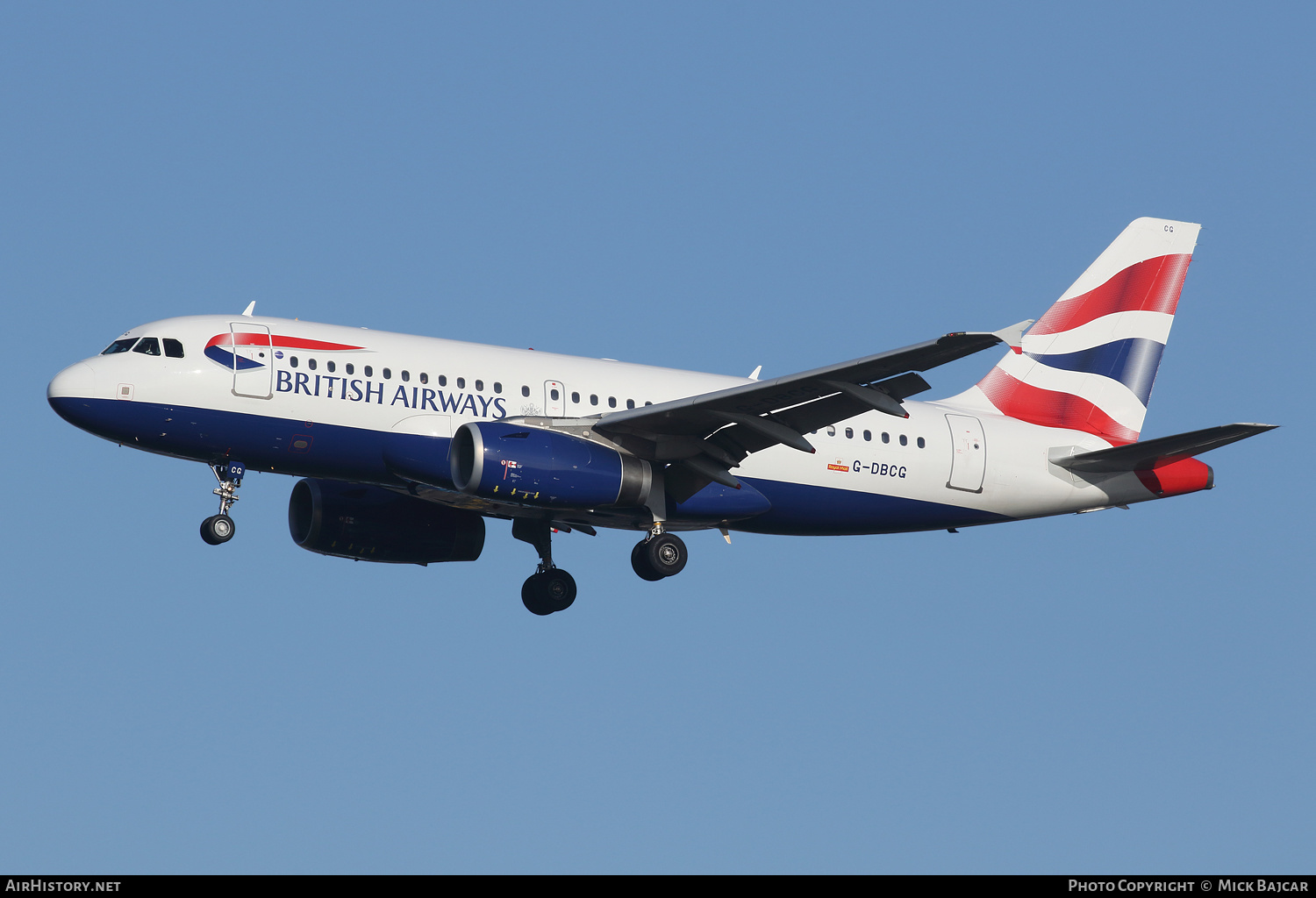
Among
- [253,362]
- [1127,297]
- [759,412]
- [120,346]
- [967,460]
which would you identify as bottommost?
[759,412]

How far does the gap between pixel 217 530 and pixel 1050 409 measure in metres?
19.1

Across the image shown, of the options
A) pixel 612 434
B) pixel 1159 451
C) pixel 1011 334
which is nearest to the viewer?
pixel 1011 334

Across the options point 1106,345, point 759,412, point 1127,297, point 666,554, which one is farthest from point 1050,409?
point 666,554

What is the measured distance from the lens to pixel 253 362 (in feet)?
106

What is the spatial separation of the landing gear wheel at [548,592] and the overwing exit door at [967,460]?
903cm

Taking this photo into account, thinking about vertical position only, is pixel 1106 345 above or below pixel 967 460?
above

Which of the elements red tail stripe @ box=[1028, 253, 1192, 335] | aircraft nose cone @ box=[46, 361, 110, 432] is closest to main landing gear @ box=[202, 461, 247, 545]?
aircraft nose cone @ box=[46, 361, 110, 432]

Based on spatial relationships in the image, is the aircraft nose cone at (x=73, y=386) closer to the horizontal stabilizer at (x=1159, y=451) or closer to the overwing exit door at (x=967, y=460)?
the overwing exit door at (x=967, y=460)

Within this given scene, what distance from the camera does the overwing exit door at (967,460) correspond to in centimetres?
3688

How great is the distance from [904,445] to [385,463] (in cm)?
1152

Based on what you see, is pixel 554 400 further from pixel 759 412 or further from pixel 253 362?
pixel 253 362

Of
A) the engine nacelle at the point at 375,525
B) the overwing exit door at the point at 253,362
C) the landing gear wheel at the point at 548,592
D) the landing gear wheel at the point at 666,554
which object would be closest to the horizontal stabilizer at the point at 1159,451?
the landing gear wheel at the point at 666,554

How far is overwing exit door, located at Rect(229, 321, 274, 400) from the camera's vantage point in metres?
32.1
